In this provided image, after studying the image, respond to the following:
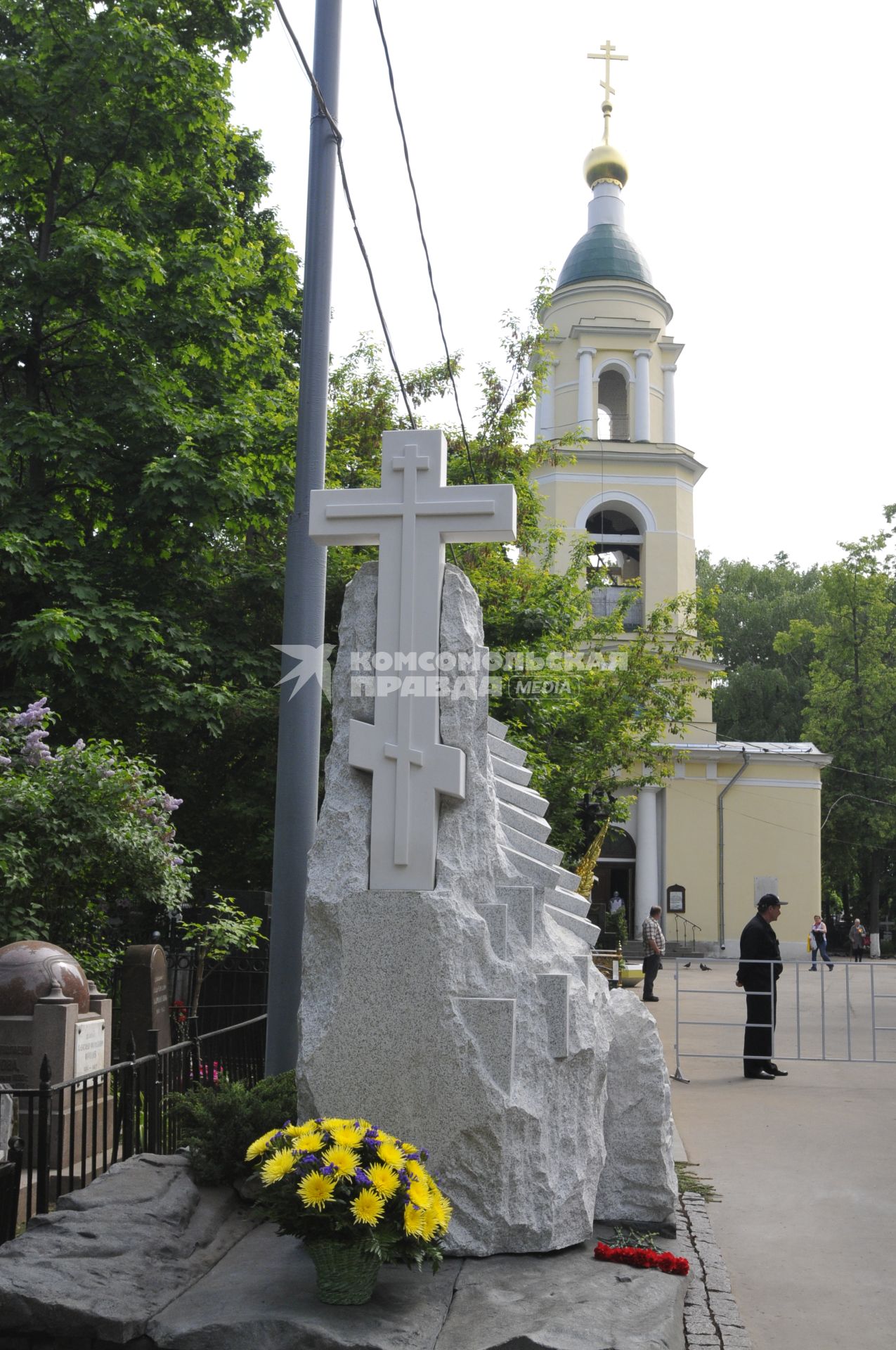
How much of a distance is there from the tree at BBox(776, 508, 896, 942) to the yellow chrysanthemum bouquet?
37896 millimetres

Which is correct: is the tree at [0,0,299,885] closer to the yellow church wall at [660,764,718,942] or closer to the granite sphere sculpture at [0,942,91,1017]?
the granite sphere sculpture at [0,942,91,1017]

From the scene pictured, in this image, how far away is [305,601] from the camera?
7.09 m

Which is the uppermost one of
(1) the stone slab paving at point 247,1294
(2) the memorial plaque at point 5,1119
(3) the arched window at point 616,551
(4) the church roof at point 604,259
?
(4) the church roof at point 604,259

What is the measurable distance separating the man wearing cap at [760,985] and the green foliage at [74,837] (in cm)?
572

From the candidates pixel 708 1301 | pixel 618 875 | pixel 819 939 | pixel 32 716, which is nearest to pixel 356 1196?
pixel 708 1301

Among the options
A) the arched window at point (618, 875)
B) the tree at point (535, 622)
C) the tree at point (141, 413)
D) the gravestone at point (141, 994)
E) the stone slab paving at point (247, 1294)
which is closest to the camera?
the stone slab paving at point (247, 1294)

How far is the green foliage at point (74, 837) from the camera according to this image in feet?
32.4

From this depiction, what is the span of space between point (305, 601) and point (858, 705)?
1466 inches

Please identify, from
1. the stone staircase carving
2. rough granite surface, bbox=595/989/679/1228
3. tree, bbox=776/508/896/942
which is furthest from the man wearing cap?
tree, bbox=776/508/896/942

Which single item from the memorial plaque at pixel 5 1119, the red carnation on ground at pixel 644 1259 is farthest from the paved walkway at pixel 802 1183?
the memorial plaque at pixel 5 1119

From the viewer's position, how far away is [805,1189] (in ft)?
25.2

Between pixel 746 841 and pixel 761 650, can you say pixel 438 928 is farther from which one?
pixel 761 650

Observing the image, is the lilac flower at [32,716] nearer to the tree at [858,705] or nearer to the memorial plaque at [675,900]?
the memorial plaque at [675,900]

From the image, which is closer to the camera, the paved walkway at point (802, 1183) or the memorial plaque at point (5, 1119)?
the paved walkway at point (802, 1183)
